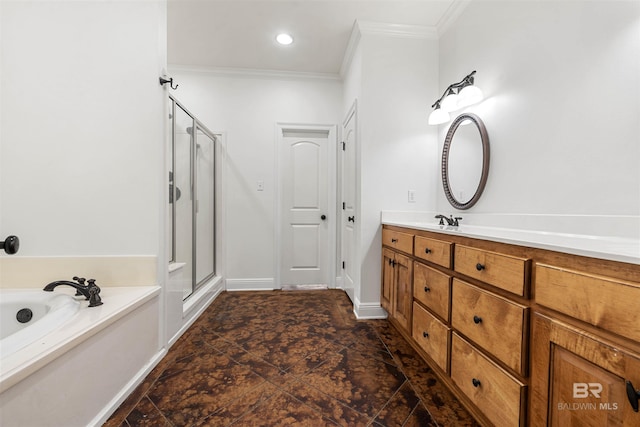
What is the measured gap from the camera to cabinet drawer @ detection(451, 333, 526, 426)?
89 centimetres

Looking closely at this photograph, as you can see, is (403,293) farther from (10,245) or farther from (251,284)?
(10,245)

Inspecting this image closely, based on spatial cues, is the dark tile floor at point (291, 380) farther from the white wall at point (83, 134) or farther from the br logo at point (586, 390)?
the br logo at point (586, 390)

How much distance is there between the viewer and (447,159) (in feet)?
6.98

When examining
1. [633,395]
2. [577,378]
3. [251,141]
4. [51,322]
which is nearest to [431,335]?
[577,378]

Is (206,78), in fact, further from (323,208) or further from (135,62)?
(323,208)

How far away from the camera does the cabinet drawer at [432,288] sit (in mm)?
1312

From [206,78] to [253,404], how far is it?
10.5 feet

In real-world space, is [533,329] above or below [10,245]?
below

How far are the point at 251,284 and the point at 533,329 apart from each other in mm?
2731

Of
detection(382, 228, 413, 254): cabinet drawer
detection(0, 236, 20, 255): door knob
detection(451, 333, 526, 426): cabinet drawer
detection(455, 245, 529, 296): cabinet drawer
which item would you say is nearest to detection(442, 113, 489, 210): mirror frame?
detection(382, 228, 413, 254): cabinet drawer

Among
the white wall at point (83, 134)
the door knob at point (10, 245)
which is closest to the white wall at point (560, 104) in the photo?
the white wall at point (83, 134)

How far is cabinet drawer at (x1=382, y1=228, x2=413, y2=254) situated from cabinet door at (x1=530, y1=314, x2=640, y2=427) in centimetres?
93

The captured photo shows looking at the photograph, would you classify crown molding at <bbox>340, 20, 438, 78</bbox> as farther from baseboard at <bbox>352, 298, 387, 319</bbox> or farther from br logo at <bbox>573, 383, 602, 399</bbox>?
br logo at <bbox>573, 383, 602, 399</bbox>

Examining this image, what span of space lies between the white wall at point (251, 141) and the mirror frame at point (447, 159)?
5.13ft
